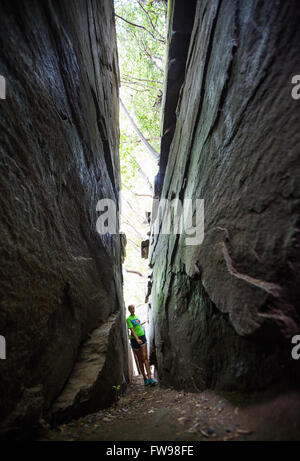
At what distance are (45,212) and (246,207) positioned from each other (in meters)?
2.24

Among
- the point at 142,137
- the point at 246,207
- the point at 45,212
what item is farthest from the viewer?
the point at 142,137

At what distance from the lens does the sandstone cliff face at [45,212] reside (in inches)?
77.4

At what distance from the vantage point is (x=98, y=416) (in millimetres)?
2850

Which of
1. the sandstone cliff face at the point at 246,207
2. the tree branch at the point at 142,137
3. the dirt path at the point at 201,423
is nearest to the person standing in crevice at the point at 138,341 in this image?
the sandstone cliff face at the point at 246,207

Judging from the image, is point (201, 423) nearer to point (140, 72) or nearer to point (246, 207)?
point (246, 207)

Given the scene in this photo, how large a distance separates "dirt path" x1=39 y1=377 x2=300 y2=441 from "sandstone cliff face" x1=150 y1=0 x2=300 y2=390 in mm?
190

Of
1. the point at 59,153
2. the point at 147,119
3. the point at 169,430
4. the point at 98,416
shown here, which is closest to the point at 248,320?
the point at 169,430

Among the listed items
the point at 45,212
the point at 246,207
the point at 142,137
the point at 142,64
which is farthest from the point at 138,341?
the point at 142,64

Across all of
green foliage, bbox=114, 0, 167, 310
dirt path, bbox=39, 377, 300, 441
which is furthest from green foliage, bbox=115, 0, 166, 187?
dirt path, bbox=39, 377, 300, 441

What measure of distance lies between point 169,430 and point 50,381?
1.33 metres

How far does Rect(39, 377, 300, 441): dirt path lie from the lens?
5.24 ft

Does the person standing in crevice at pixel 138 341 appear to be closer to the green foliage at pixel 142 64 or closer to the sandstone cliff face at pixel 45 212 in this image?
the sandstone cliff face at pixel 45 212

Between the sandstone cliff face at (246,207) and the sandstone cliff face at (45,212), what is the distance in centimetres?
172

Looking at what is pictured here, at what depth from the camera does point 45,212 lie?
258 centimetres
